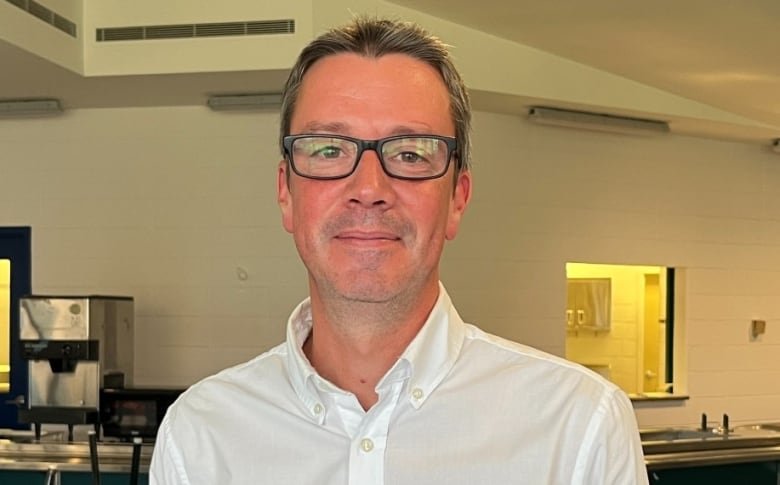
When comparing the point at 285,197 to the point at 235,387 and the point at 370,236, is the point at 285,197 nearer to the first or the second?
the point at 370,236

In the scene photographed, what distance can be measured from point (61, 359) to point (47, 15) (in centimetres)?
178

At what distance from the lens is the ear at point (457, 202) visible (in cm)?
137

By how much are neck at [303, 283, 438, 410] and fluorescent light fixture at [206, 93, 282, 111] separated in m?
4.43

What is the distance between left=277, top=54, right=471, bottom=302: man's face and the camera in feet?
4.15

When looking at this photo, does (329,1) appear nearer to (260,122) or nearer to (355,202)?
(260,122)

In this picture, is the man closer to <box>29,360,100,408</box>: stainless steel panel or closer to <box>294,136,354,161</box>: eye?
<box>294,136,354,161</box>: eye

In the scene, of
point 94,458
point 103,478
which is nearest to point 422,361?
point 94,458

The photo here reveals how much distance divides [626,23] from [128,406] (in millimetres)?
3231

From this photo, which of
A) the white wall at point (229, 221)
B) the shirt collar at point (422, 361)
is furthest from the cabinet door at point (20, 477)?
the shirt collar at point (422, 361)

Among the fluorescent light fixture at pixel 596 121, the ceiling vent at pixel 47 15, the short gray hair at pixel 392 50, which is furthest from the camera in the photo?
the fluorescent light fixture at pixel 596 121

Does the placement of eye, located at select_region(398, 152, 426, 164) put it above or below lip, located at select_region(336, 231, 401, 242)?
above

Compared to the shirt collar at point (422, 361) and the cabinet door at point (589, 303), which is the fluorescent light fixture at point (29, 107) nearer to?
the cabinet door at point (589, 303)

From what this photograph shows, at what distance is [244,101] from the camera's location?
579 centimetres

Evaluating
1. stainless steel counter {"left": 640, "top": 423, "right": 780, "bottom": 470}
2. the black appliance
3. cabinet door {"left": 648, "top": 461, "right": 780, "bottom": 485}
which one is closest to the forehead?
stainless steel counter {"left": 640, "top": 423, "right": 780, "bottom": 470}
